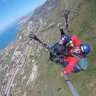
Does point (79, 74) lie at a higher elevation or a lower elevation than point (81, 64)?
lower

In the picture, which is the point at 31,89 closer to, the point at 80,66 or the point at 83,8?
the point at 83,8

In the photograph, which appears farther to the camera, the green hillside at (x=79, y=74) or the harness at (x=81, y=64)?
the green hillside at (x=79, y=74)

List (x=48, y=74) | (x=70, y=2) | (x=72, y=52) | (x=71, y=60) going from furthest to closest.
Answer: (x=70, y=2)
(x=48, y=74)
(x=72, y=52)
(x=71, y=60)

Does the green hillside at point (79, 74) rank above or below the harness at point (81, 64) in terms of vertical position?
below

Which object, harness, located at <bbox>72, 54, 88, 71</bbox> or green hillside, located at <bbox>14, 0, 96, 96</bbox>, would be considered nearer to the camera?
harness, located at <bbox>72, 54, 88, 71</bbox>

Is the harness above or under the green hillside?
above

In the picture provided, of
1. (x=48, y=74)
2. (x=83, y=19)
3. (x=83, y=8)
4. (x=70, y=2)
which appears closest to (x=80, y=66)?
(x=48, y=74)

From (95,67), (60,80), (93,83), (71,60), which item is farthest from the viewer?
(60,80)

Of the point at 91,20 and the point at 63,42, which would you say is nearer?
the point at 63,42

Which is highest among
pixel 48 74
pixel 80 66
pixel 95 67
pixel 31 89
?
pixel 80 66

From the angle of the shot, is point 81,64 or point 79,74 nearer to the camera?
point 81,64

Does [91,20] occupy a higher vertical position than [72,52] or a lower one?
lower
